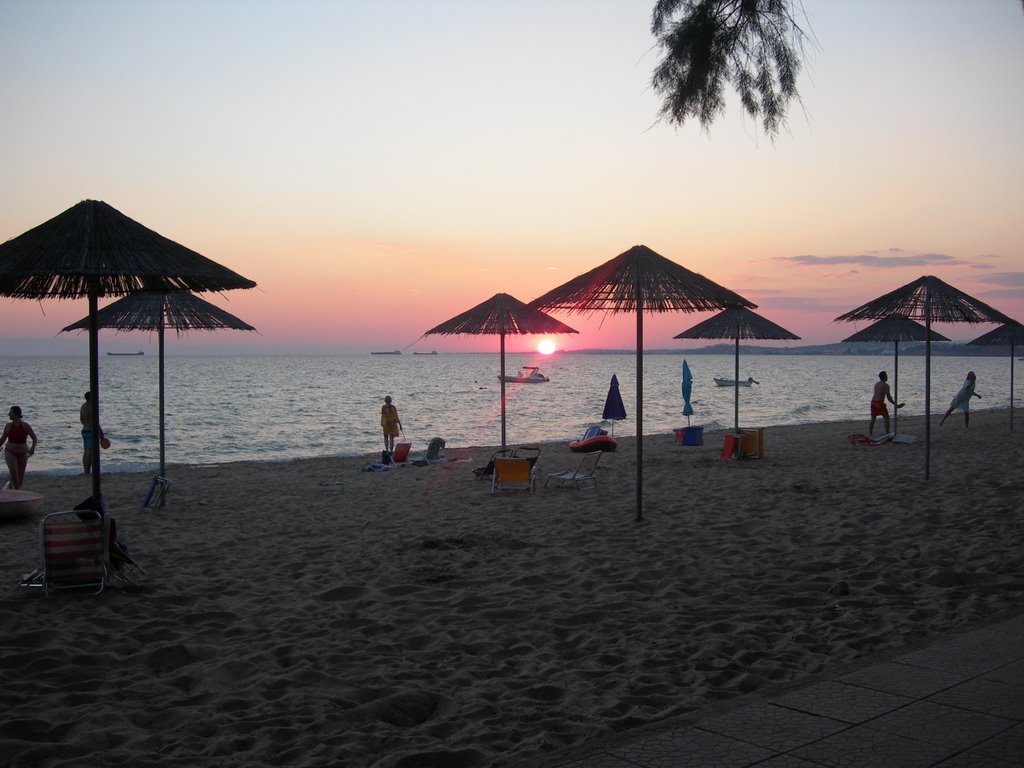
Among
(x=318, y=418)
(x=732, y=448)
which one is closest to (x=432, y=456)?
(x=732, y=448)

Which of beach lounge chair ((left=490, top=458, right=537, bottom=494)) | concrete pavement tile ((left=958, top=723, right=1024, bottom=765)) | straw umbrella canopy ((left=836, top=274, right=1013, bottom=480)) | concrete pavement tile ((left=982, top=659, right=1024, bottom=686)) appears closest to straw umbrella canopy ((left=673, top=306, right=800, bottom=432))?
straw umbrella canopy ((left=836, top=274, right=1013, bottom=480))

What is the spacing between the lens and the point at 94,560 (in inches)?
226

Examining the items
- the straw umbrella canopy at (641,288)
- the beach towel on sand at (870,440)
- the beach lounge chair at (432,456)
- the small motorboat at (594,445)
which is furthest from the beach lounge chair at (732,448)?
the straw umbrella canopy at (641,288)

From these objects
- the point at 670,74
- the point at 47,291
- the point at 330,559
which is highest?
the point at 670,74

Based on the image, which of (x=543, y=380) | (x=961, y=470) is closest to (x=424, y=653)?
(x=961, y=470)

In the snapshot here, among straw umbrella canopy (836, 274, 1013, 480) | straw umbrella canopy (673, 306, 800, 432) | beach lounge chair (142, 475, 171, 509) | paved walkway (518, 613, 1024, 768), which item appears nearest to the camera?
paved walkway (518, 613, 1024, 768)

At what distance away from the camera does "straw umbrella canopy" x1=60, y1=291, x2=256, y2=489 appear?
416 inches

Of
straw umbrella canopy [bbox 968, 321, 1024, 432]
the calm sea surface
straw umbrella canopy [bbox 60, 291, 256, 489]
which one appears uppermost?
straw umbrella canopy [bbox 968, 321, 1024, 432]

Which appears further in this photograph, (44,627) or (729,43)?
(729,43)

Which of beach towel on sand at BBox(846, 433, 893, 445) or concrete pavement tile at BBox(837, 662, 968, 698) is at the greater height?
beach towel on sand at BBox(846, 433, 893, 445)

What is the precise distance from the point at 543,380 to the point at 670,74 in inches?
3075

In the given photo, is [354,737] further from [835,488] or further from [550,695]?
[835,488]

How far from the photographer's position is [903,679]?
379cm

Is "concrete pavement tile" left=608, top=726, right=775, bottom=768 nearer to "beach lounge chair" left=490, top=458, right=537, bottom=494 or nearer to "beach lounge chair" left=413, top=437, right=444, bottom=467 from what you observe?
"beach lounge chair" left=490, top=458, right=537, bottom=494
